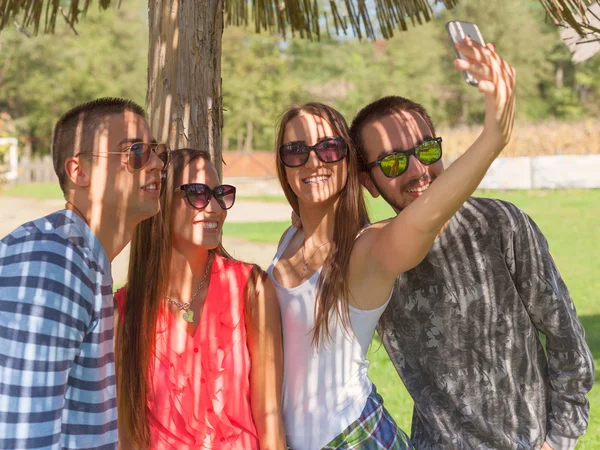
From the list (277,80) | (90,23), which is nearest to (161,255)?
(277,80)

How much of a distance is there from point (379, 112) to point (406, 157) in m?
0.19

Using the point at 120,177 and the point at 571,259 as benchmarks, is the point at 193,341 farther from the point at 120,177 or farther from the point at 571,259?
the point at 571,259

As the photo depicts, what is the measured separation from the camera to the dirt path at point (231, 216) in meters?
13.2

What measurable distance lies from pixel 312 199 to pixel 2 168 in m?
15.4

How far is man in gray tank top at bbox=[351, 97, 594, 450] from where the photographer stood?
2.30 meters

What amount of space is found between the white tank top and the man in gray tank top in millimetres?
201

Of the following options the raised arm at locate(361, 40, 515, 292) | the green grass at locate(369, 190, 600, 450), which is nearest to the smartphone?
the raised arm at locate(361, 40, 515, 292)

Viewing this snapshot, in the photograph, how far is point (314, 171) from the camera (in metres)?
2.36

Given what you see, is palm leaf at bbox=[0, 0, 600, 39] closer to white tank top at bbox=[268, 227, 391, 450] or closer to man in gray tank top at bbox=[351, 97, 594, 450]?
man in gray tank top at bbox=[351, 97, 594, 450]

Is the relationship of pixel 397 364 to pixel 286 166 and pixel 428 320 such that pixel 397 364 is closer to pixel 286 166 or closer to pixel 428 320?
pixel 428 320

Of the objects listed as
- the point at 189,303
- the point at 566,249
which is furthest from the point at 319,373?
the point at 566,249

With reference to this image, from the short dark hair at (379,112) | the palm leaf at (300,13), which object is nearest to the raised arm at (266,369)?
the short dark hair at (379,112)

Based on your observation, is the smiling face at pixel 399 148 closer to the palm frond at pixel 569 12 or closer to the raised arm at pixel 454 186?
the raised arm at pixel 454 186

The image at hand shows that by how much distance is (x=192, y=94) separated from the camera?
3.13 m
